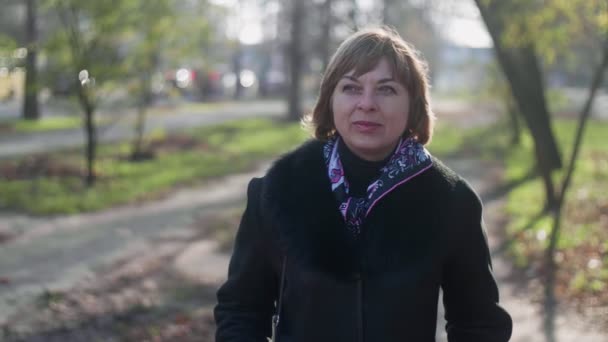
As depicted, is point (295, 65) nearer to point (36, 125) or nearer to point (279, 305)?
point (36, 125)

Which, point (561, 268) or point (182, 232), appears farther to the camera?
point (182, 232)

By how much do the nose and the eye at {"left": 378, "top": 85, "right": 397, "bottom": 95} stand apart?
1.4 inches

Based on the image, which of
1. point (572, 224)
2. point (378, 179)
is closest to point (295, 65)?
point (572, 224)

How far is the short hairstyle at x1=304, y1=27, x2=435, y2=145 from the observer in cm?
247

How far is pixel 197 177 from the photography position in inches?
565

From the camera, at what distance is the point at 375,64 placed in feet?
8.06

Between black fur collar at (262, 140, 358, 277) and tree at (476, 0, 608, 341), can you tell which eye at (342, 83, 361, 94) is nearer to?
black fur collar at (262, 140, 358, 277)

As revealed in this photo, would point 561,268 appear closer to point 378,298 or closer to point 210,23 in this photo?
point 378,298

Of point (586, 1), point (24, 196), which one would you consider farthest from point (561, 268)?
point (24, 196)

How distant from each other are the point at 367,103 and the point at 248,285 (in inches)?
26.6

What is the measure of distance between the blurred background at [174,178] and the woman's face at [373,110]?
665 millimetres

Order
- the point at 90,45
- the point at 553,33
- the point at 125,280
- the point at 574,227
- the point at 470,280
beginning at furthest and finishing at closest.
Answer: the point at 90,45 < the point at 574,227 < the point at 553,33 < the point at 125,280 < the point at 470,280

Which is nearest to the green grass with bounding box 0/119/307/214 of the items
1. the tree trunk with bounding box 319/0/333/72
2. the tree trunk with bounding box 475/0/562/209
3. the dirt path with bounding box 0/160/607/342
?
the dirt path with bounding box 0/160/607/342

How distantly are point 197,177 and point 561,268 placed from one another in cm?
768
